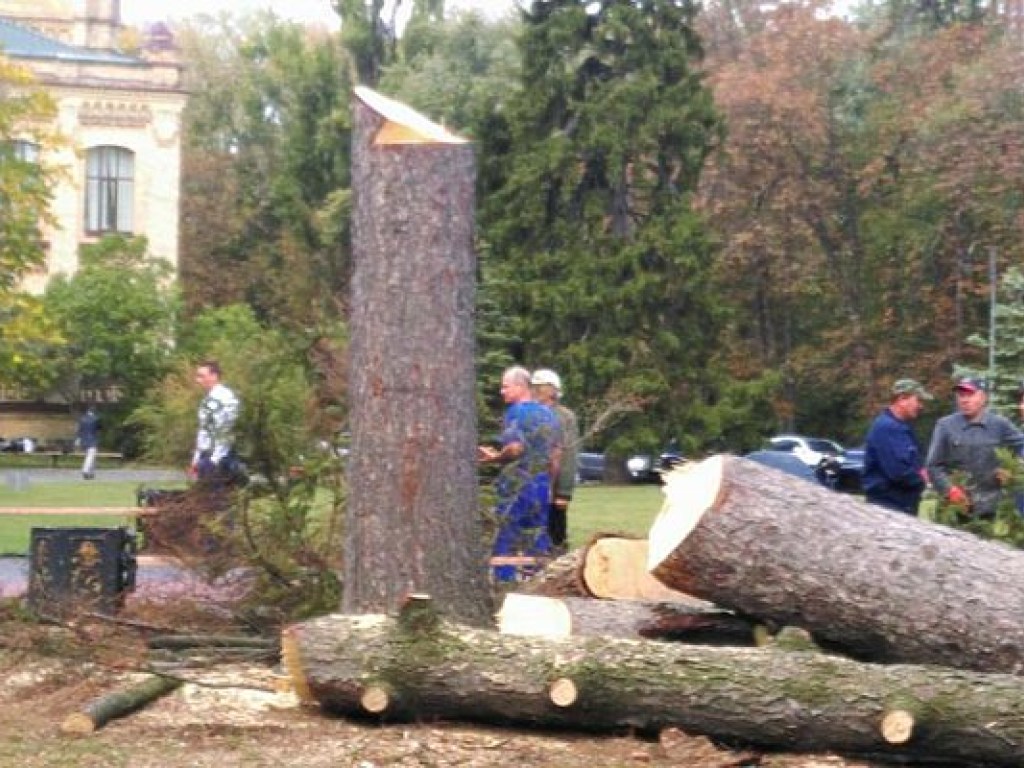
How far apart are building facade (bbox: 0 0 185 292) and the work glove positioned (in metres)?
55.5

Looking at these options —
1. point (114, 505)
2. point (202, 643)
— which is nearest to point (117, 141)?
point (114, 505)

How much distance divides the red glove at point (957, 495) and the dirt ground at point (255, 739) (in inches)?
147

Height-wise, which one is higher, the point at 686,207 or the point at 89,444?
the point at 686,207

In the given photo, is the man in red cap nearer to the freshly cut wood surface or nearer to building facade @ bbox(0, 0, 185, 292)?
the freshly cut wood surface

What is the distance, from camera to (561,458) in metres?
13.9

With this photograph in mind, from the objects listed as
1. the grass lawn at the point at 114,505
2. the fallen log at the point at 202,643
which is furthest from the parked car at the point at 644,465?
the fallen log at the point at 202,643

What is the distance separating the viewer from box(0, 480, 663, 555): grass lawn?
21.8 m

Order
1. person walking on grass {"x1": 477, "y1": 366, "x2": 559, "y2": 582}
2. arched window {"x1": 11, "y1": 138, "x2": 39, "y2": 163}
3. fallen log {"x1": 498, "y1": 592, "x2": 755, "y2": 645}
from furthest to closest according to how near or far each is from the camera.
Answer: arched window {"x1": 11, "y1": 138, "x2": 39, "y2": 163} → person walking on grass {"x1": 477, "y1": 366, "x2": 559, "y2": 582} → fallen log {"x1": 498, "y1": 592, "x2": 755, "y2": 645}

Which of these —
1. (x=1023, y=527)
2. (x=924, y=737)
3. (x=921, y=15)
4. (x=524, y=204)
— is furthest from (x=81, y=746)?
(x=921, y=15)

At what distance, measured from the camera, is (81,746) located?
9.37 meters

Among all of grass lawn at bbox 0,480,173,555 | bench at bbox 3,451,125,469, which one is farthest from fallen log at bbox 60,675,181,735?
bench at bbox 3,451,125,469

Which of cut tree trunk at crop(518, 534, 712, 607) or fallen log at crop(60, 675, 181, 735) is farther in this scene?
cut tree trunk at crop(518, 534, 712, 607)

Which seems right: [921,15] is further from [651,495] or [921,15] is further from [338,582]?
[338,582]

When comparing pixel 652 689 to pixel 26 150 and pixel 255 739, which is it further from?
pixel 26 150
